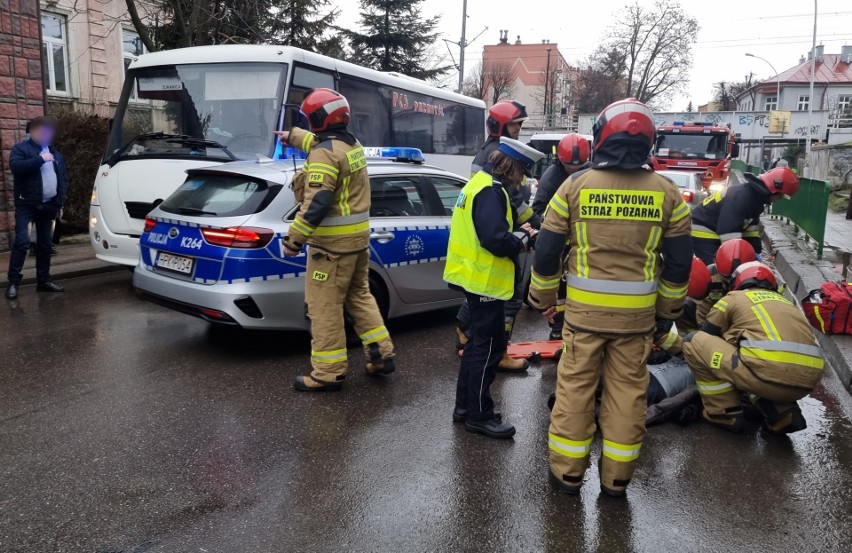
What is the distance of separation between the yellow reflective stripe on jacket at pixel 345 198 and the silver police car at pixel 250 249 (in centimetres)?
73

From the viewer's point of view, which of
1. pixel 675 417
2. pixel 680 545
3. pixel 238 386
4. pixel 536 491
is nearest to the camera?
pixel 680 545

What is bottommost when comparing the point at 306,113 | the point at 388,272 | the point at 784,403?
the point at 784,403

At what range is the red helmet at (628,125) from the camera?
327cm

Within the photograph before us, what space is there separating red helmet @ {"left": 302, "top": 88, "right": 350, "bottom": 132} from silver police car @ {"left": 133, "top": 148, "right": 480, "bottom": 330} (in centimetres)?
84

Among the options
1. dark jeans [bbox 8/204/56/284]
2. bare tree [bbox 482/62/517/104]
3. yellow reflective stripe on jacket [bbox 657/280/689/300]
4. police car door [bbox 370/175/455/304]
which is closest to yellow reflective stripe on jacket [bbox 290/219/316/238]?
police car door [bbox 370/175/455/304]

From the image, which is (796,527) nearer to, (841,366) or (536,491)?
(536,491)

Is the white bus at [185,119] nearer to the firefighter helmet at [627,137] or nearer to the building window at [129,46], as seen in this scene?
the firefighter helmet at [627,137]

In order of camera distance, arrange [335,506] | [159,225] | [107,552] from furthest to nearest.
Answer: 1. [159,225]
2. [335,506]
3. [107,552]

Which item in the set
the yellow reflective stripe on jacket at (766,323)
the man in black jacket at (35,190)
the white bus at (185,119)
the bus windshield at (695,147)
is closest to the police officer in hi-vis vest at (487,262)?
the yellow reflective stripe on jacket at (766,323)

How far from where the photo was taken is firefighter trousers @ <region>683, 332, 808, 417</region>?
4.13m

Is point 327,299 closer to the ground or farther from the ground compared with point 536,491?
farther from the ground

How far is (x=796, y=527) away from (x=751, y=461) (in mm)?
743

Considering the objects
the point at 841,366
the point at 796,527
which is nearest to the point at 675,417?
the point at 796,527

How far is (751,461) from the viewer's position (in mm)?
4043
